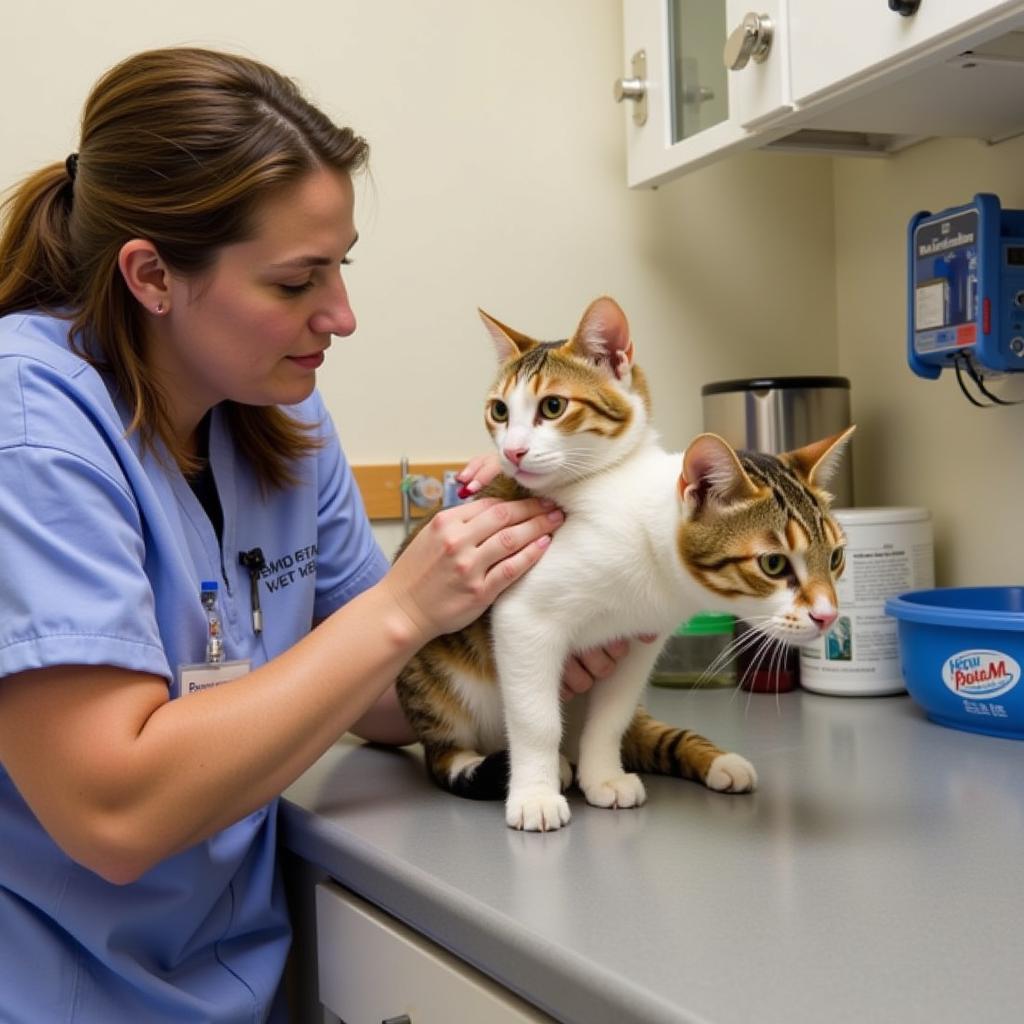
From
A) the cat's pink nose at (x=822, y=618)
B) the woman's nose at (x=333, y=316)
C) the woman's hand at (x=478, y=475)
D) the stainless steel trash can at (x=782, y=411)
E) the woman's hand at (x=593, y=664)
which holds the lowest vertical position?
the woman's hand at (x=593, y=664)

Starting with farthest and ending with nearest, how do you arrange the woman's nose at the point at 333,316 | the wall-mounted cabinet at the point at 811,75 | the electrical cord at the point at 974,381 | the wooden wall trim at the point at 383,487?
the wooden wall trim at the point at 383,487, the electrical cord at the point at 974,381, the wall-mounted cabinet at the point at 811,75, the woman's nose at the point at 333,316

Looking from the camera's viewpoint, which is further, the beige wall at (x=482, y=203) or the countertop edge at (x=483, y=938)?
the beige wall at (x=482, y=203)

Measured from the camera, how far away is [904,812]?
3.33 ft

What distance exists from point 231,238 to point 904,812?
0.81 meters

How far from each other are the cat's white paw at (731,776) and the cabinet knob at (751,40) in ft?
2.85

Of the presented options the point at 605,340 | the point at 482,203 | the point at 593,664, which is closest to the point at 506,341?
the point at 605,340

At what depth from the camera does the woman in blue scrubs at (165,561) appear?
2.78 feet

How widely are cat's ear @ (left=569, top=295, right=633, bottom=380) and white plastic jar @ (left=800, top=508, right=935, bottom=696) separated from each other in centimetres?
58

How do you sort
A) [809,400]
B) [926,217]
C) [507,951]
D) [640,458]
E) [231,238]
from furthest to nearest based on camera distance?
[809,400] → [926,217] → [640,458] → [231,238] → [507,951]

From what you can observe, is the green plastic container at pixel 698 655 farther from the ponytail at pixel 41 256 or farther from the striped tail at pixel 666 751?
the ponytail at pixel 41 256

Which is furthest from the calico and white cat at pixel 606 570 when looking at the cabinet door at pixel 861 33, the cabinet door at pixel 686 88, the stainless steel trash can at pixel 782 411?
the stainless steel trash can at pixel 782 411

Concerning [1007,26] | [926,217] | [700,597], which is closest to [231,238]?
[700,597]

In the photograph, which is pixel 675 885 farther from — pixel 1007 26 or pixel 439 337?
pixel 439 337

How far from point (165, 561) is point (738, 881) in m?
0.56
